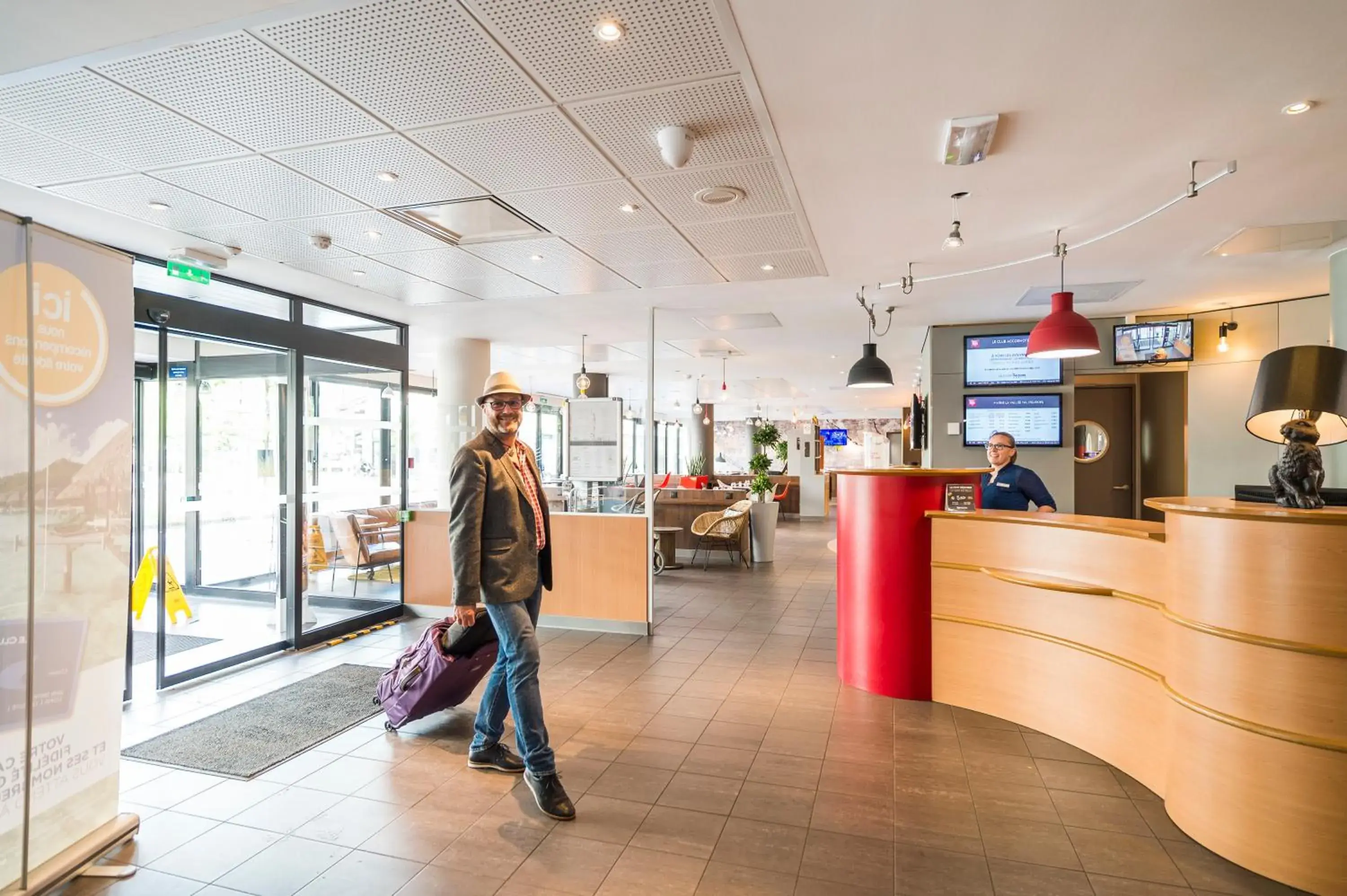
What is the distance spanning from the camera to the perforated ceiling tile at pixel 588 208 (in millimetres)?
3549

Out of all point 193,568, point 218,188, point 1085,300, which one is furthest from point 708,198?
point 193,568

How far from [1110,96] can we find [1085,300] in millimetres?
3988

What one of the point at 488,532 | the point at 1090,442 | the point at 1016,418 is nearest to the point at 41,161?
the point at 488,532

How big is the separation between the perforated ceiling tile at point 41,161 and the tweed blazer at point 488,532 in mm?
2091

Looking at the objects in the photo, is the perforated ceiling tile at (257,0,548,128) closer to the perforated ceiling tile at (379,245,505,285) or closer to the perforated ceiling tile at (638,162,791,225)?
the perforated ceiling tile at (638,162,791,225)

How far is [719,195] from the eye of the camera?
11.7 feet

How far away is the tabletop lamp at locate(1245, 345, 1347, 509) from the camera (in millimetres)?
2727

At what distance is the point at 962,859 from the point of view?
2586 millimetres

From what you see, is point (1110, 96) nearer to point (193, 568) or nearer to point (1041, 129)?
point (1041, 129)

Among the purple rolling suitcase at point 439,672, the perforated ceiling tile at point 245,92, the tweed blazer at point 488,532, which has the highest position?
the perforated ceiling tile at point 245,92

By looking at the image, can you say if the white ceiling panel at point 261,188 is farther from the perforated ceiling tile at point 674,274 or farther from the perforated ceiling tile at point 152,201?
Result: the perforated ceiling tile at point 674,274

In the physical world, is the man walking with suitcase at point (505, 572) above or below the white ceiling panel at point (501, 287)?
below

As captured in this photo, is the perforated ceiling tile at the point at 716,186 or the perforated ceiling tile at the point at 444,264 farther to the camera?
the perforated ceiling tile at the point at 444,264

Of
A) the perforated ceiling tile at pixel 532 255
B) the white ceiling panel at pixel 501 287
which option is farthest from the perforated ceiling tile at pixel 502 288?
the perforated ceiling tile at pixel 532 255
